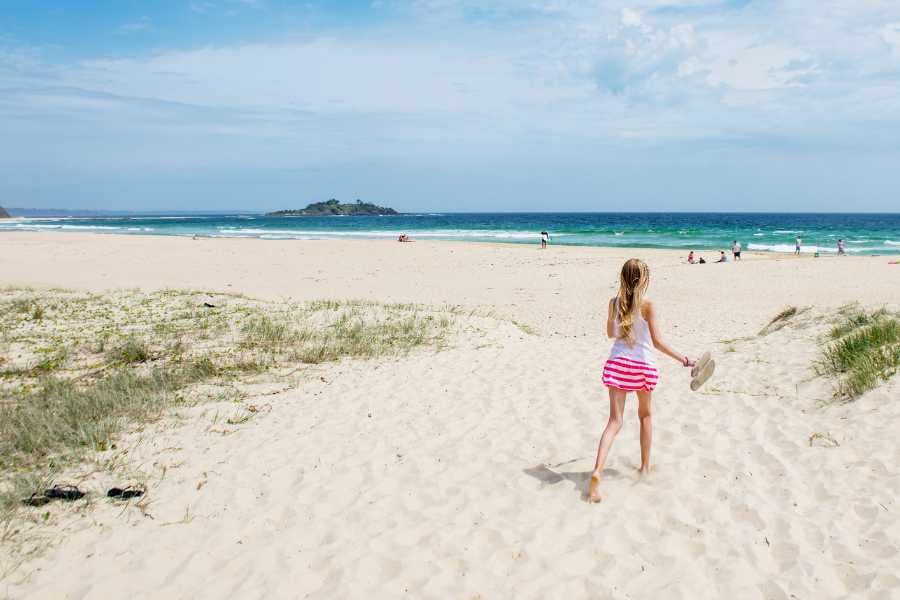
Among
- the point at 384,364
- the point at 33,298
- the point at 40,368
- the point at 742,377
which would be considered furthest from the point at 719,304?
the point at 33,298

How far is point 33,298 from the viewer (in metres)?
14.8

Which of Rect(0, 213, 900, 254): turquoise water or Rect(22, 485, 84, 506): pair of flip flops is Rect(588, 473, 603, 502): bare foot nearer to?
Rect(22, 485, 84, 506): pair of flip flops

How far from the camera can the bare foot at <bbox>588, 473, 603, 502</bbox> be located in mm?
4801

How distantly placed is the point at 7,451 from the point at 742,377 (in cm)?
788

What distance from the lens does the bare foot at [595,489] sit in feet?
15.8

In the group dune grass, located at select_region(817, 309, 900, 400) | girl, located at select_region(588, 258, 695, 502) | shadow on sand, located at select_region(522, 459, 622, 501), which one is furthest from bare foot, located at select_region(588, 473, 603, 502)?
dune grass, located at select_region(817, 309, 900, 400)

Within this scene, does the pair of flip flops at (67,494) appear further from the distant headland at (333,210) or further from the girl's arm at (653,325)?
the distant headland at (333,210)

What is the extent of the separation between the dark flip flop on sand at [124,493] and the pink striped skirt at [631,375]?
3867 millimetres

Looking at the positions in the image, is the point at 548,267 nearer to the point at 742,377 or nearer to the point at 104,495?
the point at 742,377

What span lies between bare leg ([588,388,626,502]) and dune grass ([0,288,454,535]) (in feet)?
14.2

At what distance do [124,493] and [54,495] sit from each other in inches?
20.6

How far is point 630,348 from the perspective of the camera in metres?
4.92

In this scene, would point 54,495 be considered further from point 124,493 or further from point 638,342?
point 638,342

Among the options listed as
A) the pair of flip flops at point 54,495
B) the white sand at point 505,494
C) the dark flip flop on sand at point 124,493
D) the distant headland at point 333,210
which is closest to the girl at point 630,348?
the white sand at point 505,494
